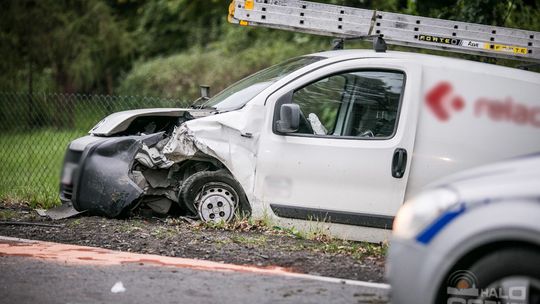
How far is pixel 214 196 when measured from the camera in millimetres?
7496

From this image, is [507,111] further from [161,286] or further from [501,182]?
[161,286]

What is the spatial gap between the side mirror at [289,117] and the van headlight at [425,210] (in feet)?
9.92

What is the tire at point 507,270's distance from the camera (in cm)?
380

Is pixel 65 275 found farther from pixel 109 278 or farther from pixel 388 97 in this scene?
pixel 388 97

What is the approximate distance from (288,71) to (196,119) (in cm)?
102

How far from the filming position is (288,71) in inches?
301

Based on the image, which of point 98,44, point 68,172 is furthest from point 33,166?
point 98,44

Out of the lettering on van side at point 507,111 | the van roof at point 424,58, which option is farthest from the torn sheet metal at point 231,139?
the lettering on van side at point 507,111

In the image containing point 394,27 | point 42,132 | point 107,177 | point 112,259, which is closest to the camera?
point 112,259

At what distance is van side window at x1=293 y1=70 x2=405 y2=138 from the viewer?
7242 mm

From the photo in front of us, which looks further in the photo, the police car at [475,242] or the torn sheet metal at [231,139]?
the torn sheet metal at [231,139]

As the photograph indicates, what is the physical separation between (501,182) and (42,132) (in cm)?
1127

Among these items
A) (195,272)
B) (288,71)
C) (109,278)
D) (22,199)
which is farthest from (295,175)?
(22,199)

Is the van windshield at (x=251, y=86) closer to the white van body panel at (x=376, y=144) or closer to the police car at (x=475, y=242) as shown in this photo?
the white van body panel at (x=376, y=144)
